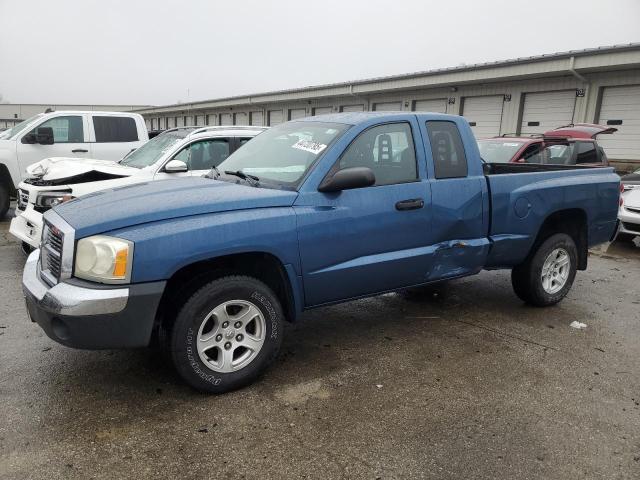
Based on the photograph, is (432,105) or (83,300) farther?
(432,105)

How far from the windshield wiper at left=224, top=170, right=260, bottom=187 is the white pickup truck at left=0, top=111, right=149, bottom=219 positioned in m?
6.67

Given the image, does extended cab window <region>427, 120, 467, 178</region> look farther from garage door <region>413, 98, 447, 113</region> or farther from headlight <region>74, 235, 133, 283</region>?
garage door <region>413, 98, 447, 113</region>

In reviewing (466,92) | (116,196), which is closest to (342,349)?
(116,196)

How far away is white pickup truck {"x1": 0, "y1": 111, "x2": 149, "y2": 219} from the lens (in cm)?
923

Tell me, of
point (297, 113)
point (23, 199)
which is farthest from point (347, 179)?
point (297, 113)

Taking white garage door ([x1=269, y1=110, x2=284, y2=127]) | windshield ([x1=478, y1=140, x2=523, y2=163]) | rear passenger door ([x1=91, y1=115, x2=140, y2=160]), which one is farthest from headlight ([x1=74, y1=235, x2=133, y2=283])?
white garage door ([x1=269, y1=110, x2=284, y2=127])

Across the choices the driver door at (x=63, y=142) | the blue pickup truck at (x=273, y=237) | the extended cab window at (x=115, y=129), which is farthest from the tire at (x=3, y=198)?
the blue pickup truck at (x=273, y=237)

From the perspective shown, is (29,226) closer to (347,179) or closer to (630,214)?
(347,179)

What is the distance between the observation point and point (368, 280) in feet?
12.6

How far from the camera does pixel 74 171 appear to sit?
244 inches

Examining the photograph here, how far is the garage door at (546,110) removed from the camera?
17.0 metres

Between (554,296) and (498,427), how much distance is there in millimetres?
2659

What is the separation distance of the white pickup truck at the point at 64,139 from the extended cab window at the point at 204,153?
3.60 metres

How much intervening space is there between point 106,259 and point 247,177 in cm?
134
